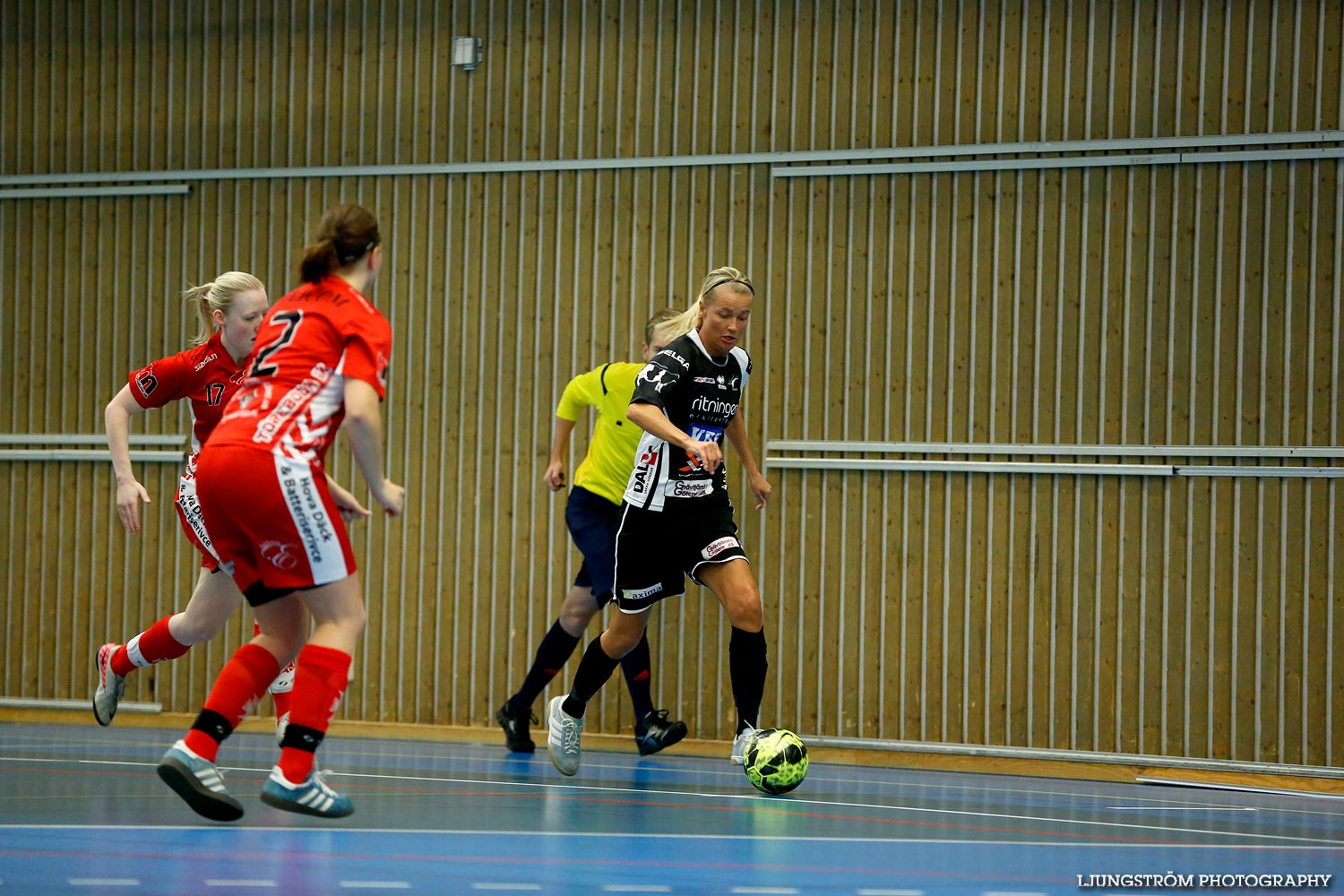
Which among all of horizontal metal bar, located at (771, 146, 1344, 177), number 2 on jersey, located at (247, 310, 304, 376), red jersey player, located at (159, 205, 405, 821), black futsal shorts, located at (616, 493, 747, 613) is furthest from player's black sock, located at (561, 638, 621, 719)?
horizontal metal bar, located at (771, 146, 1344, 177)

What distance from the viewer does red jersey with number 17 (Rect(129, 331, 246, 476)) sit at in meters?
5.06

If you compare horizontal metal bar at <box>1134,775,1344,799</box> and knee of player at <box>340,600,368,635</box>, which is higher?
knee of player at <box>340,600,368,635</box>

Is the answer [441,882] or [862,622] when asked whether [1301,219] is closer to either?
[862,622]

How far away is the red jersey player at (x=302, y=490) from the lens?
12.3ft

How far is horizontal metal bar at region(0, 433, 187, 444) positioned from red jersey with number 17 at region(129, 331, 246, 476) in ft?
10.5

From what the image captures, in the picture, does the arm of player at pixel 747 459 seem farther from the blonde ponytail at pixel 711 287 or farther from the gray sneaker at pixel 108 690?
the gray sneaker at pixel 108 690

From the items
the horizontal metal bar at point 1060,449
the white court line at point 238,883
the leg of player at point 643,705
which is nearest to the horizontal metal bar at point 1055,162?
the horizontal metal bar at point 1060,449

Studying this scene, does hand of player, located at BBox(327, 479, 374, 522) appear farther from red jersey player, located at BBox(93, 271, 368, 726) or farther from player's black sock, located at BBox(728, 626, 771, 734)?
player's black sock, located at BBox(728, 626, 771, 734)

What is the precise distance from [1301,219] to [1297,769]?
2590 mm

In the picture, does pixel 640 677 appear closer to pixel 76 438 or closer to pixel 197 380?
pixel 197 380

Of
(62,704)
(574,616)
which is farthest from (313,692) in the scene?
(62,704)

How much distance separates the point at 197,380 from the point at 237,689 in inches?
62.2

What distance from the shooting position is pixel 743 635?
5387mm

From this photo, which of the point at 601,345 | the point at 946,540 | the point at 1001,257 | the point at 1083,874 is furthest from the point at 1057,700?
the point at 1083,874
